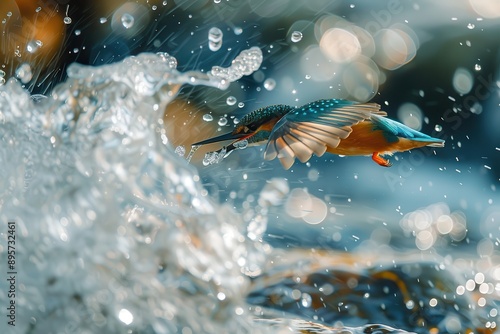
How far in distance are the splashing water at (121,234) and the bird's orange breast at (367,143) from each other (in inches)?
10.7

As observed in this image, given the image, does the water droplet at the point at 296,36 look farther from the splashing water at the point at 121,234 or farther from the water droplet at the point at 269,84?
the splashing water at the point at 121,234

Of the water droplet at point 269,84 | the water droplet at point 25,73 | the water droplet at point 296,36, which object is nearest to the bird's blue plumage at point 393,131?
the water droplet at point 25,73

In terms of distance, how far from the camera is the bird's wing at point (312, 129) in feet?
3.34

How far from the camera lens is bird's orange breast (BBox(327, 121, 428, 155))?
127cm

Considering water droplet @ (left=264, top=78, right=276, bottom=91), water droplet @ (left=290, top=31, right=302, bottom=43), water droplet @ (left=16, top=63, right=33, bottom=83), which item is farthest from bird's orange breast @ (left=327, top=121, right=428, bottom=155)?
water droplet @ (left=290, top=31, right=302, bottom=43)

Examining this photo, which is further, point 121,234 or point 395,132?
point 395,132

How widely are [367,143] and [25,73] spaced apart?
3.24 ft

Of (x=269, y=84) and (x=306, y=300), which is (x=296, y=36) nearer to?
(x=269, y=84)

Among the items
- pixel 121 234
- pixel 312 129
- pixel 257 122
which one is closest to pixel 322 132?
pixel 312 129

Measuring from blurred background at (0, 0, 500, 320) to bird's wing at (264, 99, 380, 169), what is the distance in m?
1.19

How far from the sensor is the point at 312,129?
3.64ft

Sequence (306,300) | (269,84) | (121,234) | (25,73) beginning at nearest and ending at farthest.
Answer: (121,234), (306,300), (25,73), (269,84)

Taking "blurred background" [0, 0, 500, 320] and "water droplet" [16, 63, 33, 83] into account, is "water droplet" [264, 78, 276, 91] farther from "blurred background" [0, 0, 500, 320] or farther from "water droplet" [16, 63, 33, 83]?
"water droplet" [16, 63, 33, 83]

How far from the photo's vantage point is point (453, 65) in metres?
3.17
